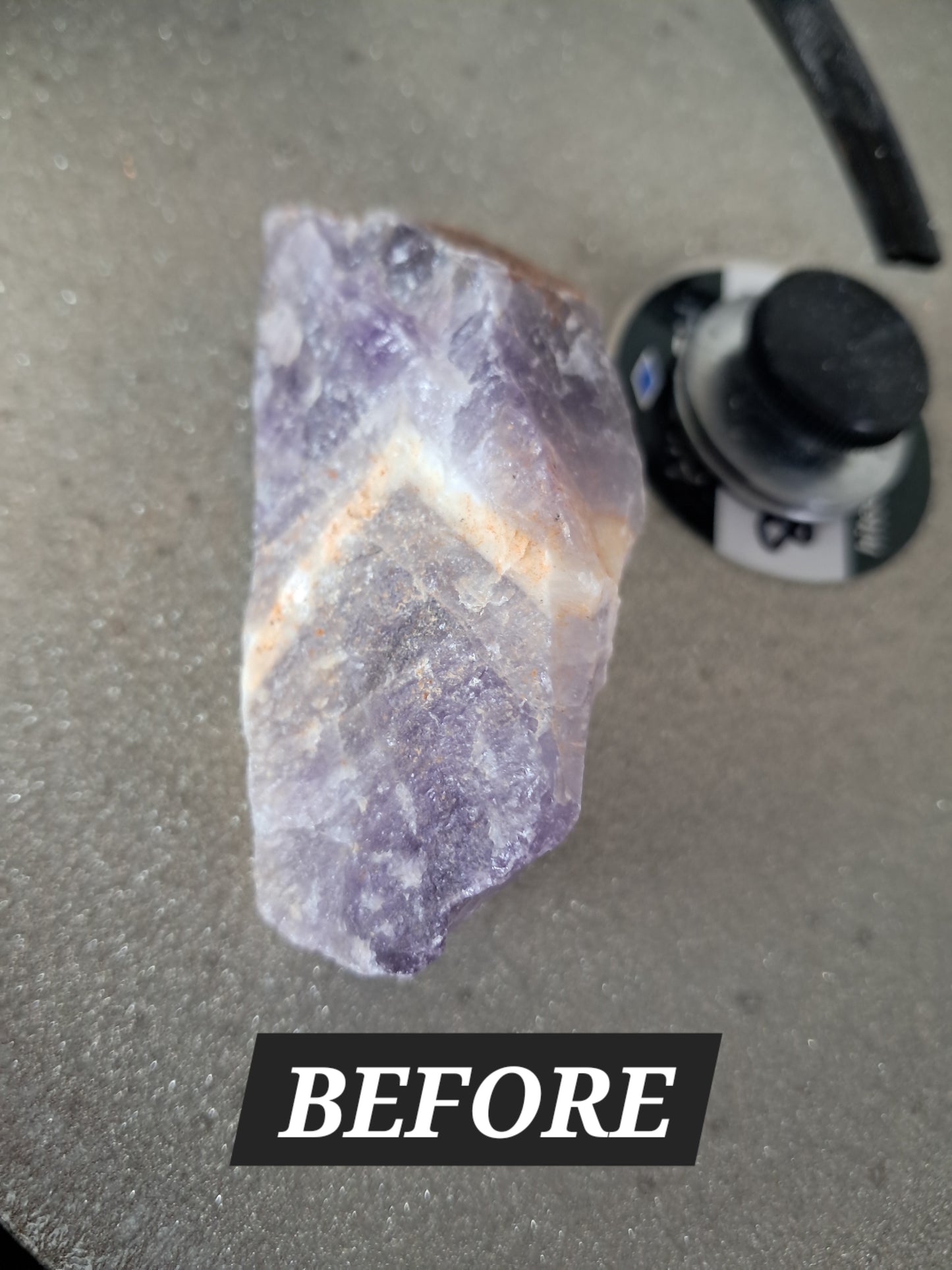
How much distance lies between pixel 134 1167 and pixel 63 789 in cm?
15

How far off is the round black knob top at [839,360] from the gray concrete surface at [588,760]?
94 mm

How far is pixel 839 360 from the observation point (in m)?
0.45

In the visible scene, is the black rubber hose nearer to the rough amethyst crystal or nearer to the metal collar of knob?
the metal collar of knob

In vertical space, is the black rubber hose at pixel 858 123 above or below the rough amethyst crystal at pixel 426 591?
above

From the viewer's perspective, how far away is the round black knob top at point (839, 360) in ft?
1.46

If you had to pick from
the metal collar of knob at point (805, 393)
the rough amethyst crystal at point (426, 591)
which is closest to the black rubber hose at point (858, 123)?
the metal collar of knob at point (805, 393)

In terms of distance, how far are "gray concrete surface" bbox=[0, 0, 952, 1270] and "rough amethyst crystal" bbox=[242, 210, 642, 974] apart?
6 cm

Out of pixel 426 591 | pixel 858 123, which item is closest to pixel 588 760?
pixel 426 591

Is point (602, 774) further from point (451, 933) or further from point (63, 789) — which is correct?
point (63, 789)

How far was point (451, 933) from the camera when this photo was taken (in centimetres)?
44

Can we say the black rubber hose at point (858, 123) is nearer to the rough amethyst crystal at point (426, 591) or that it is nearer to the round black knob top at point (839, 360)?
the round black knob top at point (839, 360)

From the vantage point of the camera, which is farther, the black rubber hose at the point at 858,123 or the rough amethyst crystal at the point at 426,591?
the black rubber hose at the point at 858,123

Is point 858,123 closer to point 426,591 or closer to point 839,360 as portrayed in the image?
point 839,360

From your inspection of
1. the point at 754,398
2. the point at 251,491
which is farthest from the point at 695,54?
the point at 251,491
